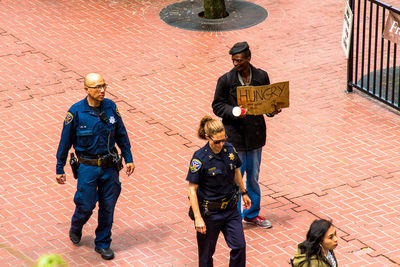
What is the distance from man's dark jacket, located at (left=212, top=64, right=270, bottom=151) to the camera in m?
7.55

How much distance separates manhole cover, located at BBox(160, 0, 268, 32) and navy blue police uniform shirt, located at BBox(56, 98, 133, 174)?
726 centimetres

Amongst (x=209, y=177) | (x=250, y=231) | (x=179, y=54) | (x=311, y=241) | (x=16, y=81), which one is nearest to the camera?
(x=311, y=241)

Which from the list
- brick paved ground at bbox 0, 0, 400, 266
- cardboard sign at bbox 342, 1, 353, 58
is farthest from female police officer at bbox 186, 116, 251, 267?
cardboard sign at bbox 342, 1, 353, 58

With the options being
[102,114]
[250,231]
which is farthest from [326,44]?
[102,114]

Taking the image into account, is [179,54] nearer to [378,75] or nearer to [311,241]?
[378,75]

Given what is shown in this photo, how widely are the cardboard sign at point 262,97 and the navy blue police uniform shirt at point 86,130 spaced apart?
4.25 ft

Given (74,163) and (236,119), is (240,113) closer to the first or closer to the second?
(236,119)

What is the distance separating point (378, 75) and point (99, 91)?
634 centimetres

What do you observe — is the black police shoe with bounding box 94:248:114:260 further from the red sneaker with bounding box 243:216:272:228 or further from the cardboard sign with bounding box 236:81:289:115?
the cardboard sign with bounding box 236:81:289:115

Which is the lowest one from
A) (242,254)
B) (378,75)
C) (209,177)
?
(378,75)

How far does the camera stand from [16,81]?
1197 centimetres

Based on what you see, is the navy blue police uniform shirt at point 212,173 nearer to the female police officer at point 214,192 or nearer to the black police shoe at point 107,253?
the female police officer at point 214,192

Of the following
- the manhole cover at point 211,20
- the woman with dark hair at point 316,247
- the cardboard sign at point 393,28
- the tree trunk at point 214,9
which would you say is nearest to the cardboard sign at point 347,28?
the cardboard sign at point 393,28

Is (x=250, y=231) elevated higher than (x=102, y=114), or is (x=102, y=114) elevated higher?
(x=102, y=114)
